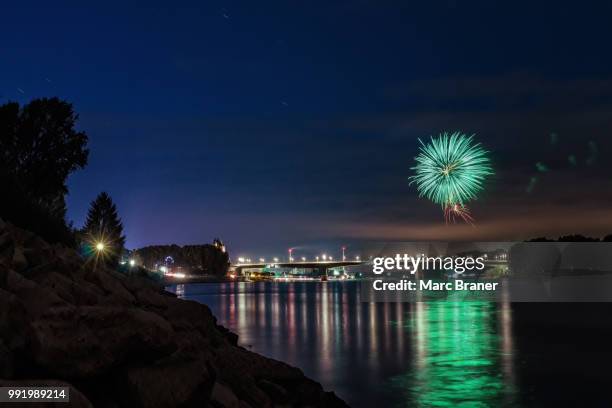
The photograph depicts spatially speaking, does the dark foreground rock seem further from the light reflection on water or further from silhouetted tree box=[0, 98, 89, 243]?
silhouetted tree box=[0, 98, 89, 243]

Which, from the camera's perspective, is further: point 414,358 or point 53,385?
point 414,358

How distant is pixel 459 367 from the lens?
31219mm

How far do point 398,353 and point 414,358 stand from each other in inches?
99.5

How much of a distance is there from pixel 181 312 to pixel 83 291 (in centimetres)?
710

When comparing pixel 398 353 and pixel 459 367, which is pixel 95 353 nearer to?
pixel 459 367

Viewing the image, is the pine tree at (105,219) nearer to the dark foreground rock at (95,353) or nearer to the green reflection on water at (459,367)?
the green reflection on water at (459,367)

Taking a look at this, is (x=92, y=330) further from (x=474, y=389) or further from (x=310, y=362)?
(x=310, y=362)

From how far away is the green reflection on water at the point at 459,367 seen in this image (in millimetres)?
23575

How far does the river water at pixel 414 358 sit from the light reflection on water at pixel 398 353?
0.04m

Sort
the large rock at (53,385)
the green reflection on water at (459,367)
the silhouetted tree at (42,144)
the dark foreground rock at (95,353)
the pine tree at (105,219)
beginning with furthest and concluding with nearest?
the pine tree at (105,219) → the silhouetted tree at (42,144) → the green reflection on water at (459,367) → the dark foreground rock at (95,353) → the large rock at (53,385)

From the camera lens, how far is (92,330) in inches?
467

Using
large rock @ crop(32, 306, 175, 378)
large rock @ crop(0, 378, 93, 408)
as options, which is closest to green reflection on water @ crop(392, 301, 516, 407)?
large rock @ crop(32, 306, 175, 378)

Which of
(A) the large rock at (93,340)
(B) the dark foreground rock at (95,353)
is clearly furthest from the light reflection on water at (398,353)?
(A) the large rock at (93,340)

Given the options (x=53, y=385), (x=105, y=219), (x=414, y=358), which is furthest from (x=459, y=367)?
(x=105, y=219)
